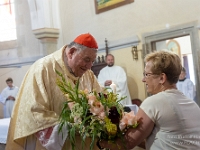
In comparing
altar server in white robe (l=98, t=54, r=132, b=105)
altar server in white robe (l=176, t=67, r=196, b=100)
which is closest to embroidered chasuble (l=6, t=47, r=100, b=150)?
altar server in white robe (l=176, t=67, r=196, b=100)

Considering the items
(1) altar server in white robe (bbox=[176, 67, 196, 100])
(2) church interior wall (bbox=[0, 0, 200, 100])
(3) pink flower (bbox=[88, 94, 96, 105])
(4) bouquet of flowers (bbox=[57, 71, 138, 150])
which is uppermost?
→ (2) church interior wall (bbox=[0, 0, 200, 100])

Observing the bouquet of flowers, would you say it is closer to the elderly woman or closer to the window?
the elderly woman

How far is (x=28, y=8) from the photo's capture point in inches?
420

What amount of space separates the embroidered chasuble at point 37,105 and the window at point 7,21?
8.98 metres

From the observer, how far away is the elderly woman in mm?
1875

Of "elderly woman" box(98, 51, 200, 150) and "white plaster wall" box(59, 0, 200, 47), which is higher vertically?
"white plaster wall" box(59, 0, 200, 47)

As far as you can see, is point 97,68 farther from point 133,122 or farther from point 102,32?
point 133,122

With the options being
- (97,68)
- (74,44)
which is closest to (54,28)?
(97,68)

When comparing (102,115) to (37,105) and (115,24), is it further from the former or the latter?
(115,24)

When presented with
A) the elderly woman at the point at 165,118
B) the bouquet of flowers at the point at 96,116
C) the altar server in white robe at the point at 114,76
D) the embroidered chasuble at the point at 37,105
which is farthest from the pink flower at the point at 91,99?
the altar server in white robe at the point at 114,76

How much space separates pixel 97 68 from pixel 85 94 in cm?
704

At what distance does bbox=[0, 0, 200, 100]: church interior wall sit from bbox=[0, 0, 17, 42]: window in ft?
1.23

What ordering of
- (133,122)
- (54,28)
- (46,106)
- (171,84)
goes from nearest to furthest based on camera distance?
(133,122)
(171,84)
(46,106)
(54,28)

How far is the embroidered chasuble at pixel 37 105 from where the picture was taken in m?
2.31
